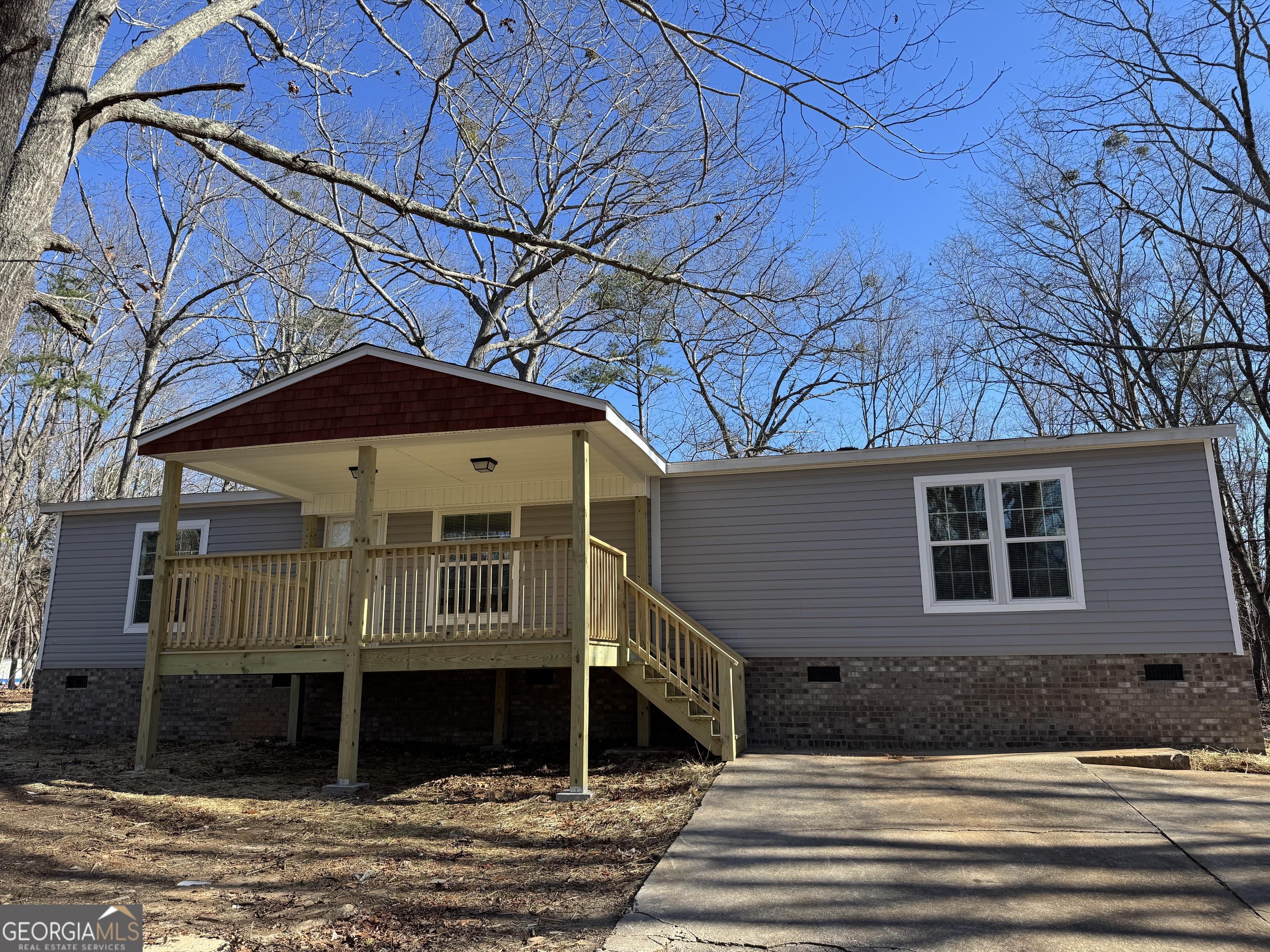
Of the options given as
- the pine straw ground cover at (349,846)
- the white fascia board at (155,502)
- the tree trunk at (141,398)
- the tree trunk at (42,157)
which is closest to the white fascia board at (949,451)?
the pine straw ground cover at (349,846)

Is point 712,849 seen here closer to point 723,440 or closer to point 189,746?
point 189,746

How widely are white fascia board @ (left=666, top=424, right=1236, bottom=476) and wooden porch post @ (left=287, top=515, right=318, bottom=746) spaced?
17.2ft

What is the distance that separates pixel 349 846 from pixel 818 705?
5820mm

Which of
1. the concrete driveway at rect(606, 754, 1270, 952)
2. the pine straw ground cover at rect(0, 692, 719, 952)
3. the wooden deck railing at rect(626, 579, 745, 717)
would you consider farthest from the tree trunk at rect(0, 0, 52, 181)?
the wooden deck railing at rect(626, 579, 745, 717)

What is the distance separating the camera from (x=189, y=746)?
11375 mm

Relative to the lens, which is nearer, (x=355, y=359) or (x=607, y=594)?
(x=355, y=359)

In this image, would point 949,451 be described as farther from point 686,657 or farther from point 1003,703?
point 686,657

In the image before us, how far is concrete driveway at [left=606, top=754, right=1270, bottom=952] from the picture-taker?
171 inches

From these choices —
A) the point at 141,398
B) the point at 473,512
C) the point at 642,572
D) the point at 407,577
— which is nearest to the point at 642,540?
the point at 642,572

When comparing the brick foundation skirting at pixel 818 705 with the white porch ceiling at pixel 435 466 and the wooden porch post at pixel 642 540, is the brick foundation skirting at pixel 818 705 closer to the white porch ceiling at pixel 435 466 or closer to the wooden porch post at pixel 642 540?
the wooden porch post at pixel 642 540

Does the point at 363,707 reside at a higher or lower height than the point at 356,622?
lower

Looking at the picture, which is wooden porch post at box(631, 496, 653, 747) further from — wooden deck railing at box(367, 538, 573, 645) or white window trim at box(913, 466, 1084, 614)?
white window trim at box(913, 466, 1084, 614)

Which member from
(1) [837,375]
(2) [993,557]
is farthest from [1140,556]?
(1) [837,375]

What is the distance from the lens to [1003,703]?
9.80 m
